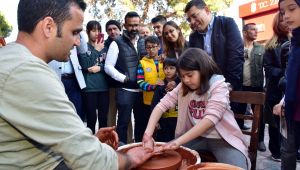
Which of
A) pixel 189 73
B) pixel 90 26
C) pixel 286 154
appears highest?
pixel 90 26

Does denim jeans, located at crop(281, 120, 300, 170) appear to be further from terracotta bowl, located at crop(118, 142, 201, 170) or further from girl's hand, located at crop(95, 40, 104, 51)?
girl's hand, located at crop(95, 40, 104, 51)

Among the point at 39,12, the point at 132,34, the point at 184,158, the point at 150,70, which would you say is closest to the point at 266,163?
the point at 150,70

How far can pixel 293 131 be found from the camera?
231 cm

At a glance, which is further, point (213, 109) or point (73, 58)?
point (73, 58)

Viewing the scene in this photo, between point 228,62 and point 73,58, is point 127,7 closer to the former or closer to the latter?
point 73,58

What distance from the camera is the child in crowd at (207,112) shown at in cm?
212

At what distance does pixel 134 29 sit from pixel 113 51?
17.3 inches

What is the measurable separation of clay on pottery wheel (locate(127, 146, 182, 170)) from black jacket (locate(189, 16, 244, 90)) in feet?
5.93

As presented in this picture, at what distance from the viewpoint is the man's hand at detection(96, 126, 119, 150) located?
1808 mm

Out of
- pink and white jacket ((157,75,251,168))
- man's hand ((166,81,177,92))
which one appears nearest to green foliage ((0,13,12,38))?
man's hand ((166,81,177,92))

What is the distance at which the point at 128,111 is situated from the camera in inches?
163

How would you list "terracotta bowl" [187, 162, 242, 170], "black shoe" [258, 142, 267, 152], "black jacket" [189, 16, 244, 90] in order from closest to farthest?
"terracotta bowl" [187, 162, 242, 170] → "black jacket" [189, 16, 244, 90] → "black shoe" [258, 142, 267, 152]

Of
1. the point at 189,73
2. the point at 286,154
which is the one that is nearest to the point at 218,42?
the point at 189,73

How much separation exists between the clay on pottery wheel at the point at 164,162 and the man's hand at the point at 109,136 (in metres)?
0.25
